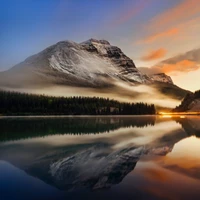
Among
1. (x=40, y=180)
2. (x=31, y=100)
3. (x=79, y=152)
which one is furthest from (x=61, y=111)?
(x=40, y=180)

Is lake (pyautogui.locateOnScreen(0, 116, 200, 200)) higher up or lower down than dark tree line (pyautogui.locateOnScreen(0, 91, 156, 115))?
lower down

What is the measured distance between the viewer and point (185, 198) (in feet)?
49.7

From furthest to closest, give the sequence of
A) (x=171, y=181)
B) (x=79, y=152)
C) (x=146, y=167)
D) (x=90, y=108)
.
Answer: (x=90, y=108) → (x=79, y=152) → (x=146, y=167) → (x=171, y=181)

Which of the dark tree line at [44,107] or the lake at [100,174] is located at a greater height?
the dark tree line at [44,107]

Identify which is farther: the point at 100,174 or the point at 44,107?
the point at 44,107

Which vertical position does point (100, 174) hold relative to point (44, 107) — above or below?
below

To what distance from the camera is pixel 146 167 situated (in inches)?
899

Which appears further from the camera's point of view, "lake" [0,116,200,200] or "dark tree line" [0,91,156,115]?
"dark tree line" [0,91,156,115]

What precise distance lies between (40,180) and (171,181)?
837 centimetres

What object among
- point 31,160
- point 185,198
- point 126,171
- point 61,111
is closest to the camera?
Answer: point 185,198

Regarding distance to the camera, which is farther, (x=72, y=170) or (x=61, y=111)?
(x=61, y=111)

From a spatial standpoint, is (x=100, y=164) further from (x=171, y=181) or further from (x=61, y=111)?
(x=61, y=111)

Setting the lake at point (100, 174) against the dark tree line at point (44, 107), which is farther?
the dark tree line at point (44, 107)

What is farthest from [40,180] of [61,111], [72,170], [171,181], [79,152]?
[61,111]
